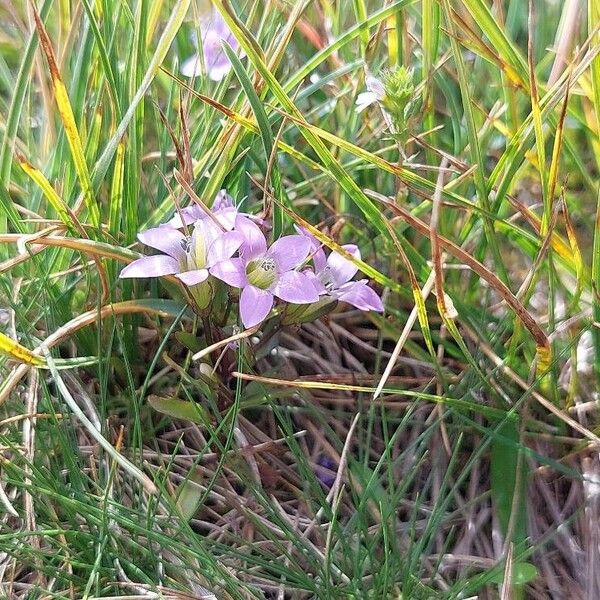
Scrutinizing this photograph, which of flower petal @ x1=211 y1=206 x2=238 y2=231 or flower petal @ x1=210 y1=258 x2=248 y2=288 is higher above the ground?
flower petal @ x1=211 y1=206 x2=238 y2=231

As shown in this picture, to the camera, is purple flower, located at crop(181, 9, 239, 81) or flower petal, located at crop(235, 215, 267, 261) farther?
purple flower, located at crop(181, 9, 239, 81)

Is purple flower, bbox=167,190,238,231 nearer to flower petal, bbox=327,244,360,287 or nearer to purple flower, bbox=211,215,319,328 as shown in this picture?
purple flower, bbox=211,215,319,328

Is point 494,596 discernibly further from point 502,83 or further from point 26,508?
point 502,83

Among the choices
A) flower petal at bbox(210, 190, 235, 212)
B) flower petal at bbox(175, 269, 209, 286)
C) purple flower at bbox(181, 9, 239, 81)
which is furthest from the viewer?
purple flower at bbox(181, 9, 239, 81)

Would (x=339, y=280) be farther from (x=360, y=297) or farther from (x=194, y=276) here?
(x=194, y=276)

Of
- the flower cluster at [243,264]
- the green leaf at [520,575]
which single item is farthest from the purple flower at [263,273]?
the green leaf at [520,575]

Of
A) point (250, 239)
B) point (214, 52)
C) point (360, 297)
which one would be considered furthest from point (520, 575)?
point (214, 52)

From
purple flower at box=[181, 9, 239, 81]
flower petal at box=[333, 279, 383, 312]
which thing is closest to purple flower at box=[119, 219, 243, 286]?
flower petal at box=[333, 279, 383, 312]

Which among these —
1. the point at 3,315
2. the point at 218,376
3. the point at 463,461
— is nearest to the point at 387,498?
the point at 463,461
